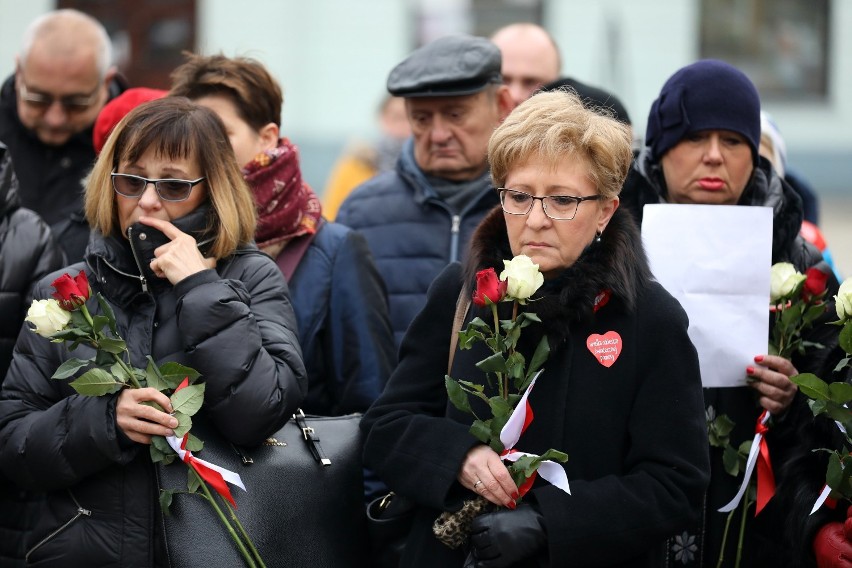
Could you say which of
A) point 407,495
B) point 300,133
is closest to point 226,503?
point 407,495

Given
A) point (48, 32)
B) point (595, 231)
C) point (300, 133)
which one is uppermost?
point (48, 32)

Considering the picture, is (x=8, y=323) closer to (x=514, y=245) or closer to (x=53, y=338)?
(x=53, y=338)

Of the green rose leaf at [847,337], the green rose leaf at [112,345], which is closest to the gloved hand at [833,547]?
the green rose leaf at [847,337]

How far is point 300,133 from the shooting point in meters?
13.0

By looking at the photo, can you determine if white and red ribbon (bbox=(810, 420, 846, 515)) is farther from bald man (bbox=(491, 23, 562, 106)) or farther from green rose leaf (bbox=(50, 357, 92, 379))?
bald man (bbox=(491, 23, 562, 106))

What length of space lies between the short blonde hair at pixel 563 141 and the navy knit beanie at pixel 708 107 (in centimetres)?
62

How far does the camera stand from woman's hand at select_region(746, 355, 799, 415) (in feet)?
11.3

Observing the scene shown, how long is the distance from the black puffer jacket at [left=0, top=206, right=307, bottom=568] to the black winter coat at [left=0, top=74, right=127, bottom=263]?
4.97 ft

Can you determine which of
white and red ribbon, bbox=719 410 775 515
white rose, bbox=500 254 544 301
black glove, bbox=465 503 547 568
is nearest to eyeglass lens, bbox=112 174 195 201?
white rose, bbox=500 254 544 301

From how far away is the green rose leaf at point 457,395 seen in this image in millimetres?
2941

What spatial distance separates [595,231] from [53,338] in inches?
54.3

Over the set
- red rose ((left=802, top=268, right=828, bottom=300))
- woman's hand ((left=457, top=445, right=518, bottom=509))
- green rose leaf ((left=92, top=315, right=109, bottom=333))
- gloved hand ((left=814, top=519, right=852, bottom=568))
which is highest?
green rose leaf ((left=92, top=315, right=109, bottom=333))

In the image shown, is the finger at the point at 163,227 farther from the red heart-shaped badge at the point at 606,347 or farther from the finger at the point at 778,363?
the finger at the point at 778,363

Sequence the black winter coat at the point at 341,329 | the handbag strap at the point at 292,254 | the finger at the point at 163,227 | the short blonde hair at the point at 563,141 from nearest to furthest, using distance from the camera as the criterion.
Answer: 1. the short blonde hair at the point at 563,141
2. the finger at the point at 163,227
3. the black winter coat at the point at 341,329
4. the handbag strap at the point at 292,254
